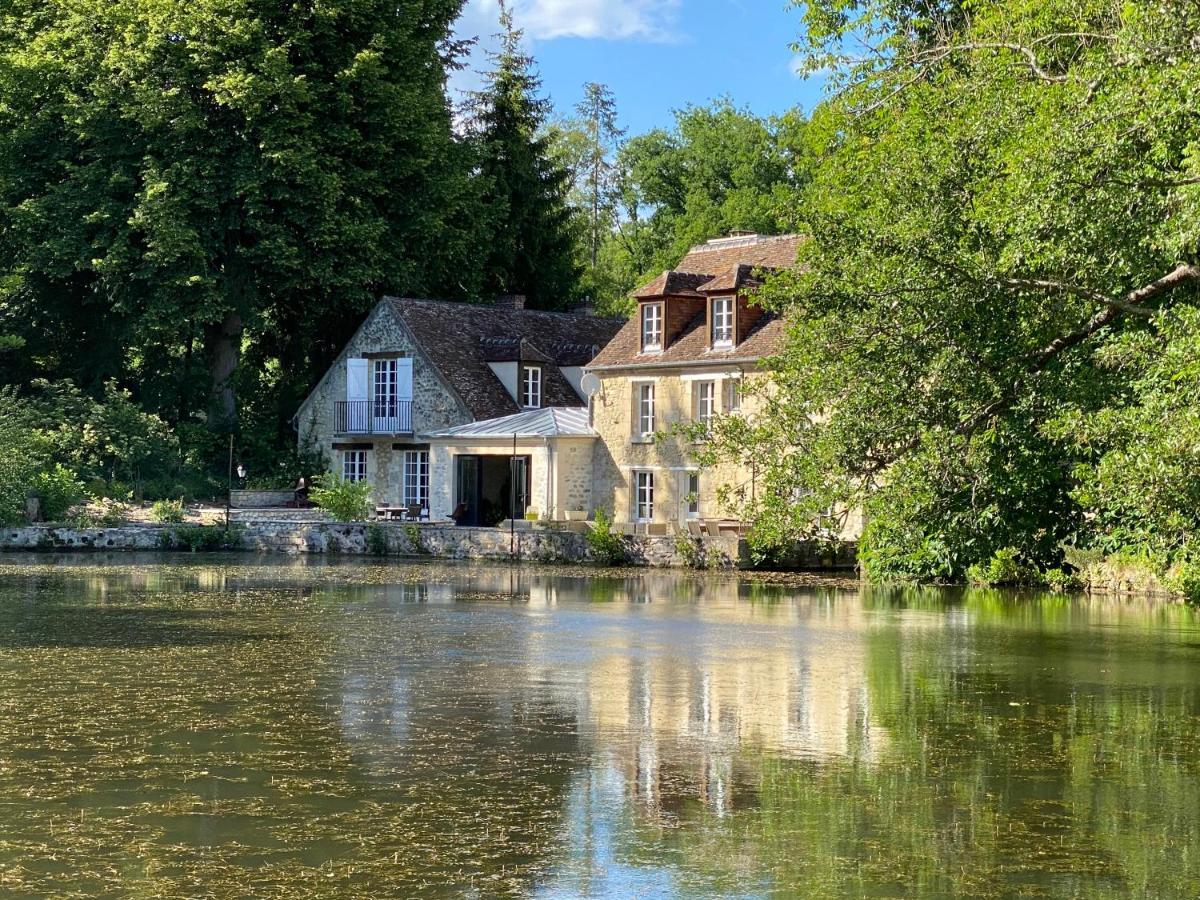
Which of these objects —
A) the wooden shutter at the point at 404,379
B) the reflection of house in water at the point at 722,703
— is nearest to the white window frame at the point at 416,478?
the wooden shutter at the point at 404,379

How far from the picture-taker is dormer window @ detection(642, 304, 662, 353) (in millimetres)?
39250

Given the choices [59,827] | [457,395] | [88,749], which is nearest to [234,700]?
[88,749]

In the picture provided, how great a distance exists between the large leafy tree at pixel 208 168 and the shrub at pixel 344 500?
20.8 ft

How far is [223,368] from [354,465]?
5.45 metres

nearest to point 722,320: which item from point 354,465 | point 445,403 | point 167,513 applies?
point 445,403

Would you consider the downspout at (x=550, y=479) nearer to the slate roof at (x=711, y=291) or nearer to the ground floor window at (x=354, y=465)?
the slate roof at (x=711, y=291)

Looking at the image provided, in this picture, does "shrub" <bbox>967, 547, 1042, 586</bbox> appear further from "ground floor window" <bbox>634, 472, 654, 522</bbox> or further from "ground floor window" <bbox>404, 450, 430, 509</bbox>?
"ground floor window" <bbox>404, 450, 430, 509</bbox>

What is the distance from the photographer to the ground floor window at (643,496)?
39.1m

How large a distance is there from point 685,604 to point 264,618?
6665 millimetres

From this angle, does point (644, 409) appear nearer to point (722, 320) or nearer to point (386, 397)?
point (722, 320)

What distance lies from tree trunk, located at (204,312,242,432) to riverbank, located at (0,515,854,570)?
7618mm

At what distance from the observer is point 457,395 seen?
140ft

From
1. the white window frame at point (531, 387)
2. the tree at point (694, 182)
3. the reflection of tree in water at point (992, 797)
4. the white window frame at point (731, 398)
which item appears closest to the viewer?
the reflection of tree in water at point (992, 797)

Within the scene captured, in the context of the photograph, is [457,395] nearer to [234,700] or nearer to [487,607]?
[487,607]
